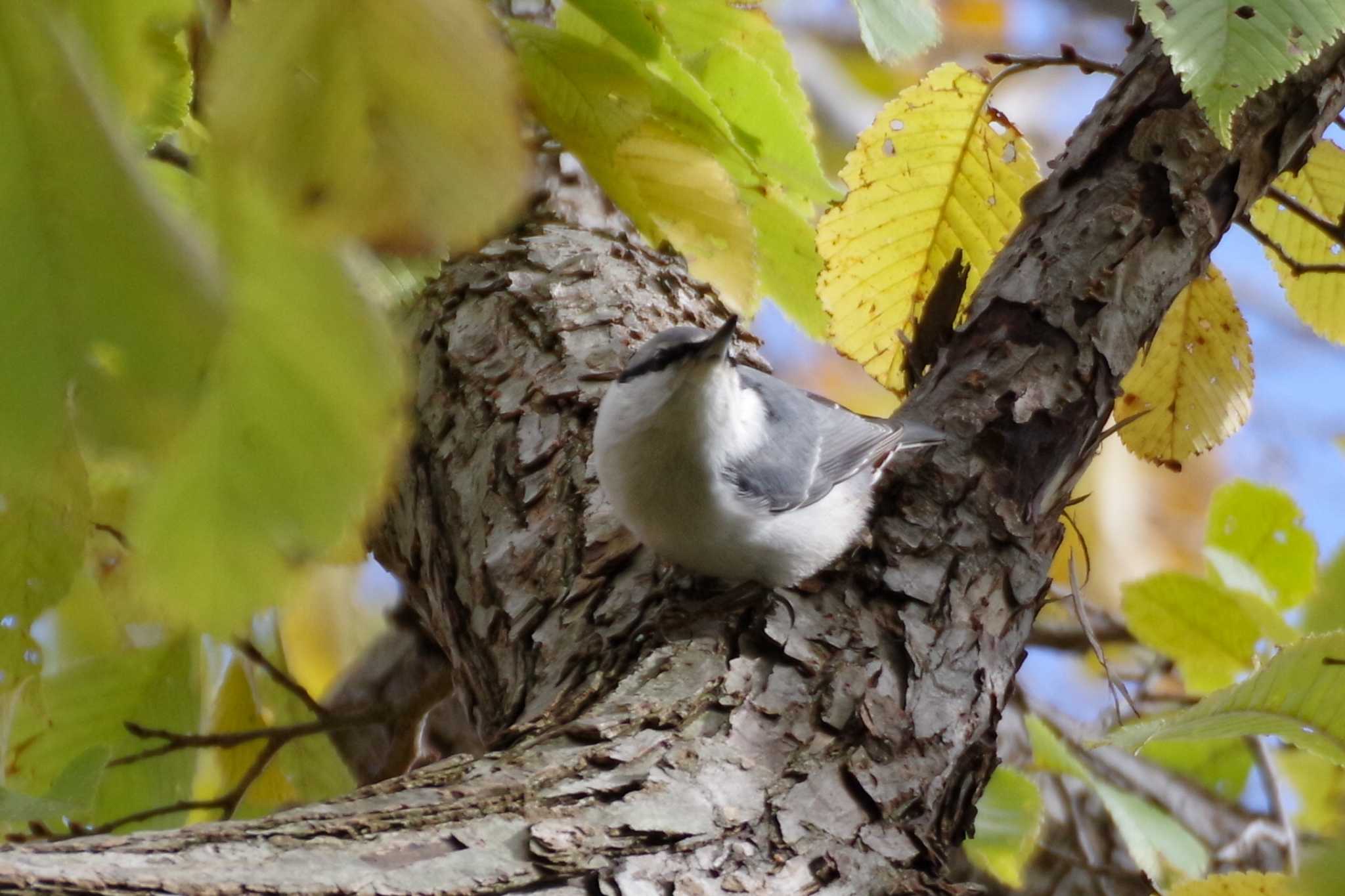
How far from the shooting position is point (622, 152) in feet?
3.93

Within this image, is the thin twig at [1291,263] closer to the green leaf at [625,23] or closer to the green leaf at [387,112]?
the green leaf at [625,23]

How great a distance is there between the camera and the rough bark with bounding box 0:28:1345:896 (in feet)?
2.81

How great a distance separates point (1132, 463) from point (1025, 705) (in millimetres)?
1533

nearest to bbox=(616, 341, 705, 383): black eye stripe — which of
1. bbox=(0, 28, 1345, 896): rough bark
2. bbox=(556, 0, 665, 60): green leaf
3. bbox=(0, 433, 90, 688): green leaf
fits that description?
bbox=(0, 28, 1345, 896): rough bark

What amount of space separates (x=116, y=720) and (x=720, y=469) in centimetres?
90

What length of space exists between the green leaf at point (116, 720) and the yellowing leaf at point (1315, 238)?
5.58ft

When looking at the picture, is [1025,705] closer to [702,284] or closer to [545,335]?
[702,284]

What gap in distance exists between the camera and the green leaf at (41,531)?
0.31 meters

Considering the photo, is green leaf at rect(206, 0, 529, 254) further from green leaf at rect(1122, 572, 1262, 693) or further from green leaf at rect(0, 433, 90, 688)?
green leaf at rect(1122, 572, 1262, 693)

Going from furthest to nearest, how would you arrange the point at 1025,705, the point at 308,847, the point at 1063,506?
the point at 1025,705 < the point at 1063,506 < the point at 308,847

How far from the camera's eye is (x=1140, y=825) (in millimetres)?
1809

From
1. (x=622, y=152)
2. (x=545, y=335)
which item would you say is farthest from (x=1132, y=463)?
(x=622, y=152)

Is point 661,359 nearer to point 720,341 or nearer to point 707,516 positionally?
point 720,341

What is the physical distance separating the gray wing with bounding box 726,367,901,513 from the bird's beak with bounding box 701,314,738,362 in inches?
9.4
